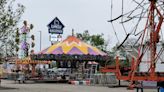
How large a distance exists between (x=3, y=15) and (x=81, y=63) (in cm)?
2292

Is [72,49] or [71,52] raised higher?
[72,49]

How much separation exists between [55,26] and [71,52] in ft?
54.6

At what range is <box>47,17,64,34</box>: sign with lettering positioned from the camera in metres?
62.9

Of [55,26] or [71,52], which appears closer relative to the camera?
[71,52]

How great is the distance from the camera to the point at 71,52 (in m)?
46.8

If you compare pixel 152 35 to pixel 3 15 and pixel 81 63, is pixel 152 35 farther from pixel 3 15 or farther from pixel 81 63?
pixel 81 63

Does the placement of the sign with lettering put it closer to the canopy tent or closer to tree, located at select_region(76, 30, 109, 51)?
the canopy tent

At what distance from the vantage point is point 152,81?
19.8m

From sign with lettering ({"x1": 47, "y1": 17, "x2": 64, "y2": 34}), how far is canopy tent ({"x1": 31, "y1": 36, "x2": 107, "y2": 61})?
14.4 meters

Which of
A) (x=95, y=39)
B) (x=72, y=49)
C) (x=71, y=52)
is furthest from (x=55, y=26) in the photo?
(x=95, y=39)

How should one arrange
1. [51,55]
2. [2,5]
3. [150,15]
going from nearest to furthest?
[150,15] → [2,5] → [51,55]

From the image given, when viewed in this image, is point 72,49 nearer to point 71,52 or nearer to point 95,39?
point 71,52

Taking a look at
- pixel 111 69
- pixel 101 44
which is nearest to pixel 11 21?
pixel 111 69

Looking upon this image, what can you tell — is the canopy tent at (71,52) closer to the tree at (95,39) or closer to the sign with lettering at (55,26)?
the sign with lettering at (55,26)
